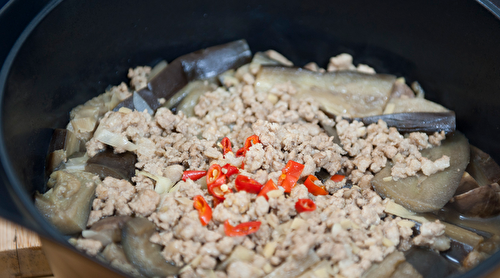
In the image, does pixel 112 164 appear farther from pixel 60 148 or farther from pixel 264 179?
pixel 264 179

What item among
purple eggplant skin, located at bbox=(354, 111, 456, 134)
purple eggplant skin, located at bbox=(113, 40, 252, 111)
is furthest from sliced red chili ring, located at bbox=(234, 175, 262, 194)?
purple eggplant skin, located at bbox=(354, 111, 456, 134)

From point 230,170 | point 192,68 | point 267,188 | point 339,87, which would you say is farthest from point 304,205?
point 192,68

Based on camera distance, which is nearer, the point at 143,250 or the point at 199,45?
the point at 143,250

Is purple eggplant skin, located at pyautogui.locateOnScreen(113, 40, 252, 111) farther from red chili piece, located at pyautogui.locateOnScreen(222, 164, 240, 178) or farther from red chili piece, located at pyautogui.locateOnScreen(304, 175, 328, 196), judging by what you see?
red chili piece, located at pyautogui.locateOnScreen(304, 175, 328, 196)

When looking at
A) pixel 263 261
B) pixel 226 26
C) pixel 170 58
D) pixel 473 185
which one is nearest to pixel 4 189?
pixel 263 261

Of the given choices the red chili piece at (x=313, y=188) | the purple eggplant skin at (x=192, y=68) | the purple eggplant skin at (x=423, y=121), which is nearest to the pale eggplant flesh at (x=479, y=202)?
the purple eggplant skin at (x=423, y=121)

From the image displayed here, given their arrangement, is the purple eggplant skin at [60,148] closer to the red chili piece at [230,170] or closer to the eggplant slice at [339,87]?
the red chili piece at [230,170]

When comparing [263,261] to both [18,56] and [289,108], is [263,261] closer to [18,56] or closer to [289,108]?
[289,108]
